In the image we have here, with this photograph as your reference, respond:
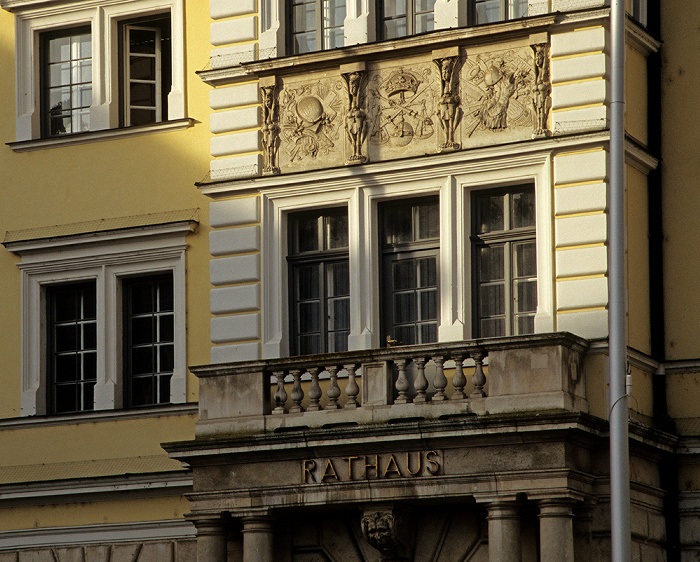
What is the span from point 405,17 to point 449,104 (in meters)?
1.70

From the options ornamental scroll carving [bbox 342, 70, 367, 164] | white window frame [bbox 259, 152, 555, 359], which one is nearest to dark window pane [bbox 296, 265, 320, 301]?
white window frame [bbox 259, 152, 555, 359]

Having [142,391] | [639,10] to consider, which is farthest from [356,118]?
[142,391]

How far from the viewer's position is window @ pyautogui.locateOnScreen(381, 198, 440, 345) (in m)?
22.5

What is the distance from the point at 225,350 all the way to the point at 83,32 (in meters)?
5.90

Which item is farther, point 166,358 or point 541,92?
point 166,358

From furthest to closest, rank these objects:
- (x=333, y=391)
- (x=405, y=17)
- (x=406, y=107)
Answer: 1. (x=405, y=17)
2. (x=406, y=107)
3. (x=333, y=391)

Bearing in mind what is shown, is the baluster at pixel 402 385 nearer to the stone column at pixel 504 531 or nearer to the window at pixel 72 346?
the stone column at pixel 504 531

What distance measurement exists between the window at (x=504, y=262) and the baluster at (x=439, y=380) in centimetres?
141

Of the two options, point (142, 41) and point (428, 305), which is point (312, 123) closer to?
point (428, 305)

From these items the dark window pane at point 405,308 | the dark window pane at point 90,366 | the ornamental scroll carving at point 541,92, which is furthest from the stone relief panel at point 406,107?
the dark window pane at point 90,366

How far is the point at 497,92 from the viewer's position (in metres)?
22.0

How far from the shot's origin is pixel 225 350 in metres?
23.2

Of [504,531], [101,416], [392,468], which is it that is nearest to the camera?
[504,531]

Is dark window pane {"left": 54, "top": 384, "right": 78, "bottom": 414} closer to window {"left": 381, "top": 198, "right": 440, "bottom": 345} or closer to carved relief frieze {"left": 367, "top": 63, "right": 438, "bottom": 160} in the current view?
window {"left": 381, "top": 198, "right": 440, "bottom": 345}
